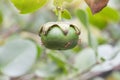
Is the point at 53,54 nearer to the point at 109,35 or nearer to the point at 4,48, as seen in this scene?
the point at 4,48

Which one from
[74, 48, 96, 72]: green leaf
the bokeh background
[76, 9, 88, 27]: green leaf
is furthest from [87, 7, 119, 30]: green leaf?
[76, 9, 88, 27]: green leaf

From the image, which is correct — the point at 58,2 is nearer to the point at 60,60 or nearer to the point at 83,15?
the point at 83,15

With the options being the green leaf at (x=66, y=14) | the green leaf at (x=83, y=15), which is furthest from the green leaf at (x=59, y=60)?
the green leaf at (x=66, y=14)

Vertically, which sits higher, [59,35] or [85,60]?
[85,60]

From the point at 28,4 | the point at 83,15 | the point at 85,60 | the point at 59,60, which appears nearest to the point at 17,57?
the point at 59,60

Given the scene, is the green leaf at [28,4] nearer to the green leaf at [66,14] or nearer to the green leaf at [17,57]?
the green leaf at [66,14]
